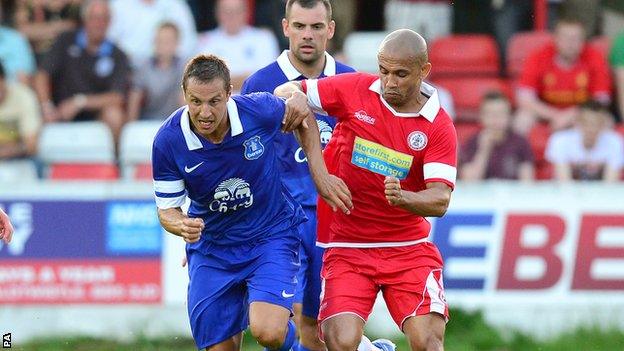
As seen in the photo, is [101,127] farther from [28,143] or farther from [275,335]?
[275,335]

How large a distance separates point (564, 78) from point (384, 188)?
20.7ft

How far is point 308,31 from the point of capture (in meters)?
8.63

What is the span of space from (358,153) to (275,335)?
120 centimetres

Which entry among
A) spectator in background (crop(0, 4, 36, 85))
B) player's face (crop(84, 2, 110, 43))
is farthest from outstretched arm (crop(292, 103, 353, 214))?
spectator in background (crop(0, 4, 36, 85))

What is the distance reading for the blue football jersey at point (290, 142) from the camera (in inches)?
338

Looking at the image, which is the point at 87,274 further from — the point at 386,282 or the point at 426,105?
the point at 426,105

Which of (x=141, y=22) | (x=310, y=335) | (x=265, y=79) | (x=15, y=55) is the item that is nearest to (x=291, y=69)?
(x=265, y=79)

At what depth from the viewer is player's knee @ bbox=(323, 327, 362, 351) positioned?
773 centimetres

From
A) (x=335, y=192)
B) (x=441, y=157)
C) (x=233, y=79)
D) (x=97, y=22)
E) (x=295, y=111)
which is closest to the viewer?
(x=335, y=192)

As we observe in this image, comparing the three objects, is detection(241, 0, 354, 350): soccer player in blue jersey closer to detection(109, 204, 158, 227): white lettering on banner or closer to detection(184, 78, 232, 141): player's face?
detection(184, 78, 232, 141): player's face

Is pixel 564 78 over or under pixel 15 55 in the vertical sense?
under

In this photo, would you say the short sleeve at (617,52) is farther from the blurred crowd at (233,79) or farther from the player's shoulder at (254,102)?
the player's shoulder at (254,102)

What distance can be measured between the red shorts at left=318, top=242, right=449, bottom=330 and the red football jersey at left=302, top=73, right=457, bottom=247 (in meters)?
0.07

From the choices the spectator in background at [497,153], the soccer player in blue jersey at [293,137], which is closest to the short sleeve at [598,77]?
the spectator in background at [497,153]
